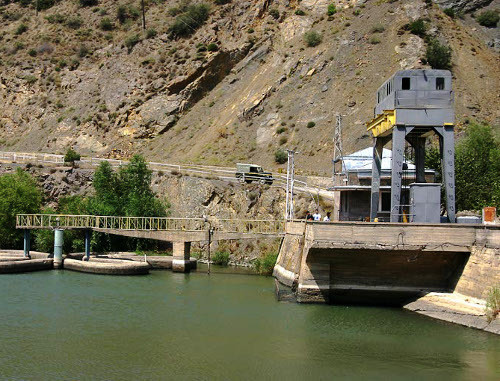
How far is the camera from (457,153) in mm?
48094

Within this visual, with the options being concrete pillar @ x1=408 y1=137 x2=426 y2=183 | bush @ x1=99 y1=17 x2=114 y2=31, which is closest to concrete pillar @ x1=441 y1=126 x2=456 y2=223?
concrete pillar @ x1=408 y1=137 x2=426 y2=183

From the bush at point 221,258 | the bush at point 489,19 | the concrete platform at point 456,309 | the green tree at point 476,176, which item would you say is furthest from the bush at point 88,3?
the concrete platform at point 456,309

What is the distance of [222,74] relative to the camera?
8400 cm

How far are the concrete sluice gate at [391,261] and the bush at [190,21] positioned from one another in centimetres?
A: 6520

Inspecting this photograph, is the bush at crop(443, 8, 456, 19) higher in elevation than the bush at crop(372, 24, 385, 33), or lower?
higher

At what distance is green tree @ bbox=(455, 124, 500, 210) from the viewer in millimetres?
44812

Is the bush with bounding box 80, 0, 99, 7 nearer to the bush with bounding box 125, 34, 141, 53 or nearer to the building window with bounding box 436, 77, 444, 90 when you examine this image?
the bush with bounding box 125, 34, 141, 53

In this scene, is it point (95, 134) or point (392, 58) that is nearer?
point (392, 58)

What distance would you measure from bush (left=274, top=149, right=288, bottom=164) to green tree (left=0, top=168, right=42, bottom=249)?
23617 mm

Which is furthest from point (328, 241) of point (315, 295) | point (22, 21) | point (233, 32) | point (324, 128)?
point (22, 21)

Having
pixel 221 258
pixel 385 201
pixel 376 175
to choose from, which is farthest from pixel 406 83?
pixel 221 258

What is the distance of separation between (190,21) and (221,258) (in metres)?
51.4

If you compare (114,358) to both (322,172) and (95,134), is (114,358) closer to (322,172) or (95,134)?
(322,172)

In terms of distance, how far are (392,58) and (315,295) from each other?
151 feet
